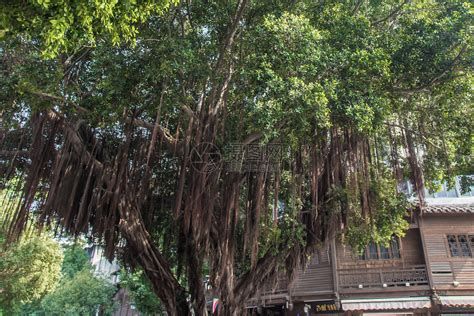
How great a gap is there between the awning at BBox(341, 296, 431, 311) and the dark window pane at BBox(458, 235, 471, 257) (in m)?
1.58

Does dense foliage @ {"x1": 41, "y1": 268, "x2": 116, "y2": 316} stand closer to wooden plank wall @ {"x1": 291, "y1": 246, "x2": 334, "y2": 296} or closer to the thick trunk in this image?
wooden plank wall @ {"x1": 291, "y1": 246, "x2": 334, "y2": 296}

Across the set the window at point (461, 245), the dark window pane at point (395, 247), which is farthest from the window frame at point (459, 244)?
the dark window pane at point (395, 247)

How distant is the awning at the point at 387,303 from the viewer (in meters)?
8.85

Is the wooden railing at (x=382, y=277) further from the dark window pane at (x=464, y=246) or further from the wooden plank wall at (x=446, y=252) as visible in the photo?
the dark window pane at (x=464, y=246)

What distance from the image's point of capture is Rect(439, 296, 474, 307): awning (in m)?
8.70

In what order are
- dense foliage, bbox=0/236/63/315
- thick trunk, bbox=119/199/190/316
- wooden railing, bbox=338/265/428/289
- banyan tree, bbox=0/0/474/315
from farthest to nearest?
dense foliage, bbox=0/236/63/315 → wooden railing, bbox=338/265/428/289 → thick trunk, bbox=119/199/190/316 → banyan tree, bbox=0/0/474/315

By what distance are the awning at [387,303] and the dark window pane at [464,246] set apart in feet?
5.17

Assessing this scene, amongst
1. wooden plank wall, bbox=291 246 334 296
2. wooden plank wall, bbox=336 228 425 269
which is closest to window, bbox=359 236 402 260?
wooden plank wall, bbox=336 228 425 269

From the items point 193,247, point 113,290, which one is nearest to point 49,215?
point 193,247

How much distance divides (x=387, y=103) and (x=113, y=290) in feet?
51.9

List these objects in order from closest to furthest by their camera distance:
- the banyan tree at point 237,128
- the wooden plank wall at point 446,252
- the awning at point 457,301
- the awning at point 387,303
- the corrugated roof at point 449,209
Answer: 1. the banyan tree at point 237,128
2. the awning at point 457,301
3. the awning at point 387,303
4. the wooden plank wall at point 446,252
5. the corrugated roof at point 449,209

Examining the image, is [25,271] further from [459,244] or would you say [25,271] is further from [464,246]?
[464,246]

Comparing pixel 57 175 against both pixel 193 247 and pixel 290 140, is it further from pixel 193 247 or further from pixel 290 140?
pixel 290 140

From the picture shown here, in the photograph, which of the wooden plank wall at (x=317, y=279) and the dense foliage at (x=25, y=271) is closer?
the dense foliage at (x=25, y=271)
